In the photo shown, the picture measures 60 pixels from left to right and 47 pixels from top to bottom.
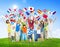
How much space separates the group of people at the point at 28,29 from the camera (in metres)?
4.09

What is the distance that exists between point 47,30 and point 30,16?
36cm

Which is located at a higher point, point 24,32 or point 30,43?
point 24,32

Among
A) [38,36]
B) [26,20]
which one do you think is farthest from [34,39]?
[26,20]

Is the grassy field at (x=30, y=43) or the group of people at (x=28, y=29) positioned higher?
the group of people at (x=28, y=29)

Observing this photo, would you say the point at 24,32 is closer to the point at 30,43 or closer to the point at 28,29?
the point at 28,29

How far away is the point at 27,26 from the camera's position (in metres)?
4.12

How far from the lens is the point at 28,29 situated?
4.12 meters

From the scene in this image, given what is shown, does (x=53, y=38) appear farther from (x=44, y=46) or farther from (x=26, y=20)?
(x=26, y=20)

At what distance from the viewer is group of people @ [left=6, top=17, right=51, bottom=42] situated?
4090 millimetres

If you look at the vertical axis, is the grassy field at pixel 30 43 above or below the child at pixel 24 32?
below

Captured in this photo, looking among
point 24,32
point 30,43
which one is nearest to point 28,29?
point 24,32

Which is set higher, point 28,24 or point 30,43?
point 28,24

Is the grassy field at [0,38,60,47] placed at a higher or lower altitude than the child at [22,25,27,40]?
lower

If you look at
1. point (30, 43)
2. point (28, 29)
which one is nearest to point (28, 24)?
point (28, 29)
